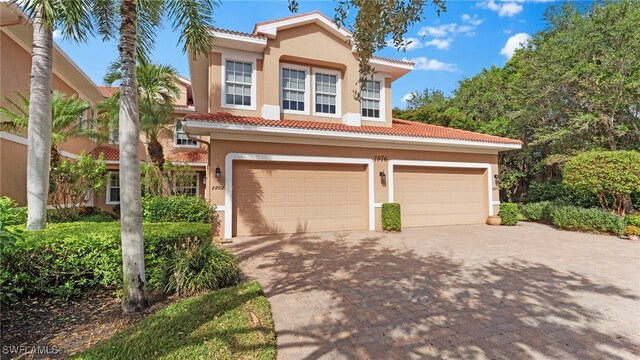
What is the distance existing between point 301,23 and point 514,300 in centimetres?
1152

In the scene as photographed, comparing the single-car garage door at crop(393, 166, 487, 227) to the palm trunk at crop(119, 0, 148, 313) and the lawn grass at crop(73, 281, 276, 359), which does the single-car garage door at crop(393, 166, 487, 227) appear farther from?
the palm trunk at crop(119, 0, 148, 313)

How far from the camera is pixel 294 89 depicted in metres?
12.2

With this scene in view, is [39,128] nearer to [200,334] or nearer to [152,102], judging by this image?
[152,102]

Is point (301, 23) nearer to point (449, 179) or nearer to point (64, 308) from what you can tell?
point (449, 179)

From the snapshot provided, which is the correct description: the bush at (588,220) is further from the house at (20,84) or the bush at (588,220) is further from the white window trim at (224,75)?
the house at (20,84)

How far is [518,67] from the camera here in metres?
22.1

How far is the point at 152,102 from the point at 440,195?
12780 mm

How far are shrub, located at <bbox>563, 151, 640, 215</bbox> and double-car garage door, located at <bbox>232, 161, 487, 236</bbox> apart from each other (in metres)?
3.27

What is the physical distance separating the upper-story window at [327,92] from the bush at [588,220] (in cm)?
1005

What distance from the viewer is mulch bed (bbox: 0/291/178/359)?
340cm

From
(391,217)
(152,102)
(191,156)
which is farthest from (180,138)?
(391,217)

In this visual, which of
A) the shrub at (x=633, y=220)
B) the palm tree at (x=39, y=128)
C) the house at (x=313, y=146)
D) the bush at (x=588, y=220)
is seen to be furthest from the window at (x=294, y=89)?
the shrub at (x=633, y=220)

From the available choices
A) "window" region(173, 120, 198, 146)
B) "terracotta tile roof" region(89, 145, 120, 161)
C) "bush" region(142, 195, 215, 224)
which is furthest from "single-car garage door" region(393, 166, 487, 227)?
"terracotta tile roof" region(89, 145, 120, 161)

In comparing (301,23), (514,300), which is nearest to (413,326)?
(514,300)
